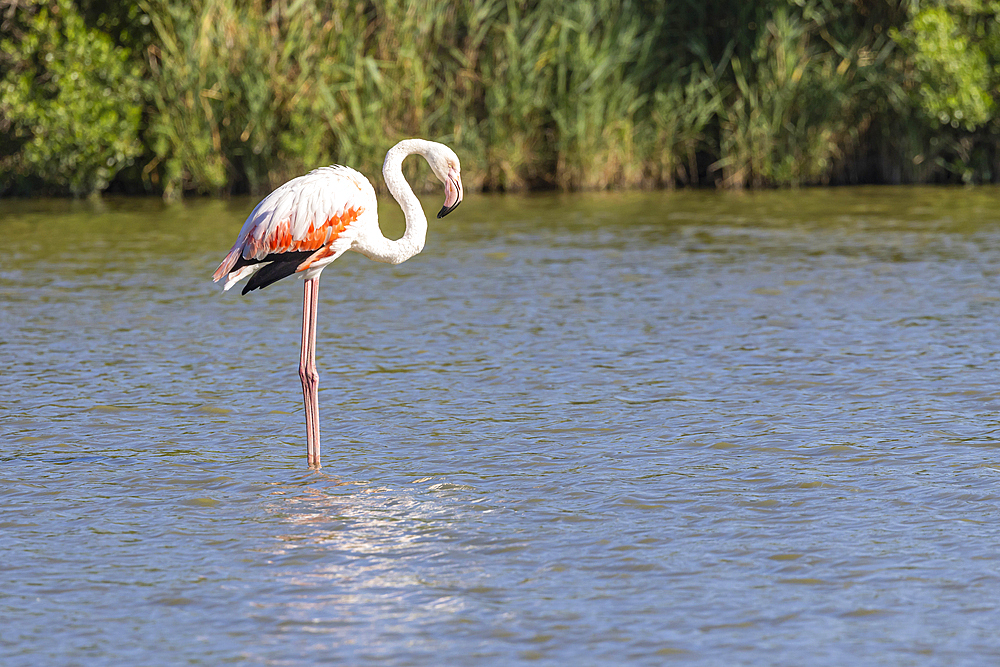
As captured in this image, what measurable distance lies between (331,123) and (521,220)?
3097 millimetres

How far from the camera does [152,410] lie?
7.02 m

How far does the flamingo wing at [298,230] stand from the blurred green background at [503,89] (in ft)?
34.7

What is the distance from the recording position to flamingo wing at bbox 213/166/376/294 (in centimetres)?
606

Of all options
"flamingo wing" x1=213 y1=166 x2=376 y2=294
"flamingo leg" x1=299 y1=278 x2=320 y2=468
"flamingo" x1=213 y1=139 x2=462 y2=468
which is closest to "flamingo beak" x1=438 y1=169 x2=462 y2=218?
"flamingo" x1=213 y1=139 x2=462 y2=468

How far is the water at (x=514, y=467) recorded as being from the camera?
162 inches

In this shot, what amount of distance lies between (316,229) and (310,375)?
2.28ft

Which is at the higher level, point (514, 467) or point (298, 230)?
point (298, 230)

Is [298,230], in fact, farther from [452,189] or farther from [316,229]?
[452,189]

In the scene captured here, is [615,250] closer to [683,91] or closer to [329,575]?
[683,91]

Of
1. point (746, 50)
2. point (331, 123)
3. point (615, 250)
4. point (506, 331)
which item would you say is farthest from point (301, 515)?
point (746, 50)

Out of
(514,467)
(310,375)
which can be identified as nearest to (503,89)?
(310,375)

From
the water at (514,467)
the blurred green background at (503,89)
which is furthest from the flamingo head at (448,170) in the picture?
the blurred green background at (503,89)

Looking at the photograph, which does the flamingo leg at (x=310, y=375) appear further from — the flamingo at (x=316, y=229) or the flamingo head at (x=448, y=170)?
the flamingo head at (x=448, y=170)

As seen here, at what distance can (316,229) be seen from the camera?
239 inches
